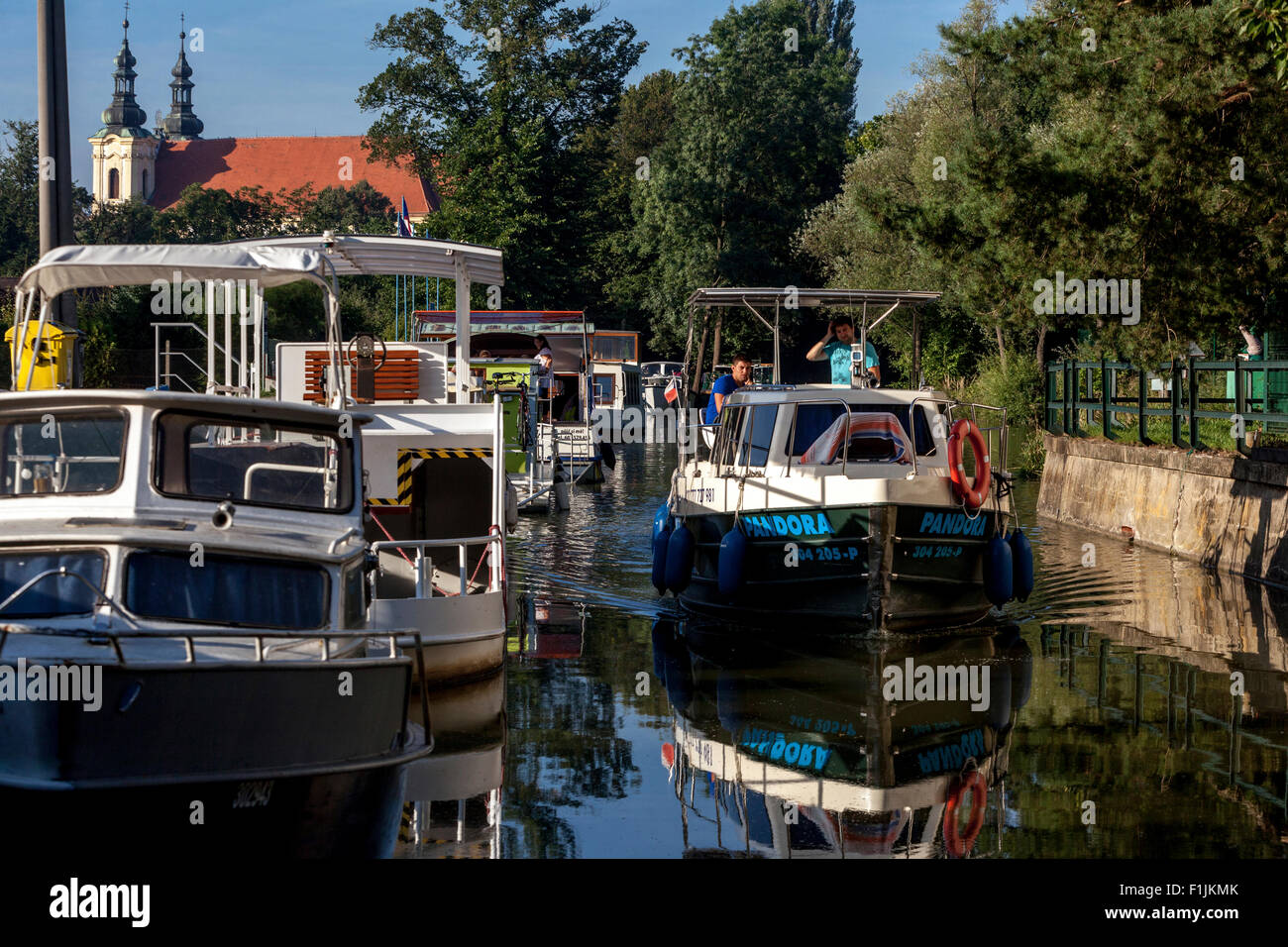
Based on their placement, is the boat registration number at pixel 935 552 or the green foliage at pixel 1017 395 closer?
the boat registration number at pixel 935 552

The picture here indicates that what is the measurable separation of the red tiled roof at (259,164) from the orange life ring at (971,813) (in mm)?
118505

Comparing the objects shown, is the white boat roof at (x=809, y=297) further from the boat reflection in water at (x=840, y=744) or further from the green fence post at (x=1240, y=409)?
the boat reflection in water at (x=840, y=744)

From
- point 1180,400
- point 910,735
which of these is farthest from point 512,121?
point 910,735

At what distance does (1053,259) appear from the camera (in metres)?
16.1

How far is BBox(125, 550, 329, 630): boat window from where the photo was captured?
7066 millimetres

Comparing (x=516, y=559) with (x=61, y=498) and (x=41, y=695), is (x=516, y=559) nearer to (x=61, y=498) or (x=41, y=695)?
(x=61, y=498)

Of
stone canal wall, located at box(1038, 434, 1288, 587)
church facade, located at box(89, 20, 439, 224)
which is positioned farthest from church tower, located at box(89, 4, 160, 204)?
stone canal wall, located at box(1038, 434, 1288, 587)

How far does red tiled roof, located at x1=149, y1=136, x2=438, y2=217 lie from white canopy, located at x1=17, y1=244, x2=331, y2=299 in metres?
115

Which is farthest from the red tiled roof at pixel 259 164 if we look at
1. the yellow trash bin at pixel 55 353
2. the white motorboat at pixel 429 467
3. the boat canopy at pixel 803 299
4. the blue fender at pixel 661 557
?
the yellow trash bin at pixel 55 353

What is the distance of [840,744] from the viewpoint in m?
9.30

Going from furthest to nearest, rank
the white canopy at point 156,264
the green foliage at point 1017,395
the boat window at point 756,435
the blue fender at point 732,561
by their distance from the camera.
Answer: the green foliage at point 1017,395, the boat window at point 756,435, the blue fender at point 732,561, the white canopy at point 156,264

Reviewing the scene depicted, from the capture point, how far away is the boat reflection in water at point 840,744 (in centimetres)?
745
